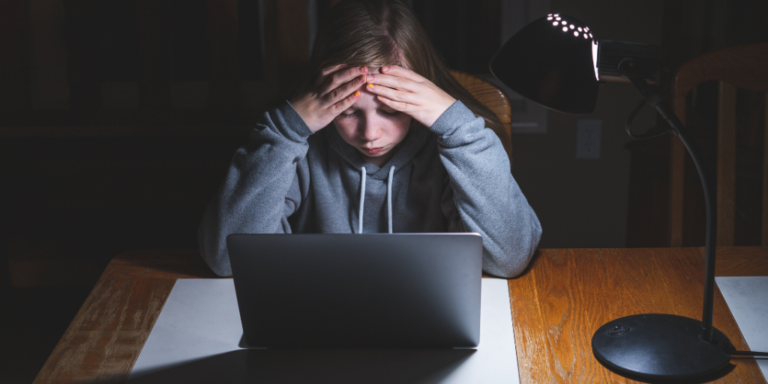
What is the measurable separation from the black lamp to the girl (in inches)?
9.6

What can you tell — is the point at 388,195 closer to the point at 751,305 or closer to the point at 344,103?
the point at 344,103

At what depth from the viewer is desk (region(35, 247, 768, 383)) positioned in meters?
0.70

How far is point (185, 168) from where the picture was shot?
1.83 metres

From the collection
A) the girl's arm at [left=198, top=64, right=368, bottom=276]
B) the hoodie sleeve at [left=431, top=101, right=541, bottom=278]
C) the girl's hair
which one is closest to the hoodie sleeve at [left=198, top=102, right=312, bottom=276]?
the girl's arm at [left=198, top=64, right=368, bottom=276]

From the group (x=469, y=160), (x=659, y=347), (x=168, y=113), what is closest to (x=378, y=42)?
(x=469, y=160)

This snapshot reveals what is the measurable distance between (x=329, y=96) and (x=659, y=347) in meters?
0.61

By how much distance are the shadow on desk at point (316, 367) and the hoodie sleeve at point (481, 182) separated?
27 centimetres

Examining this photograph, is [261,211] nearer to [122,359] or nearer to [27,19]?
[122,359]

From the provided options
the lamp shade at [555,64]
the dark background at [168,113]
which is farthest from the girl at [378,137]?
the dark background at [168,113]

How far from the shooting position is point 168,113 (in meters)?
1.83

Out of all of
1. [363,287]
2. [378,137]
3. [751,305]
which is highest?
[378,137]

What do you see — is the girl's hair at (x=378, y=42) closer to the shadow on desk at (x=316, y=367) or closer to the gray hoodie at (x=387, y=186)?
the gray hoodie at (x=387, y=186)

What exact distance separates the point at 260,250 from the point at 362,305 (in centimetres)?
14

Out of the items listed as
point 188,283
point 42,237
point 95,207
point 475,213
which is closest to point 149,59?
point 95,207
